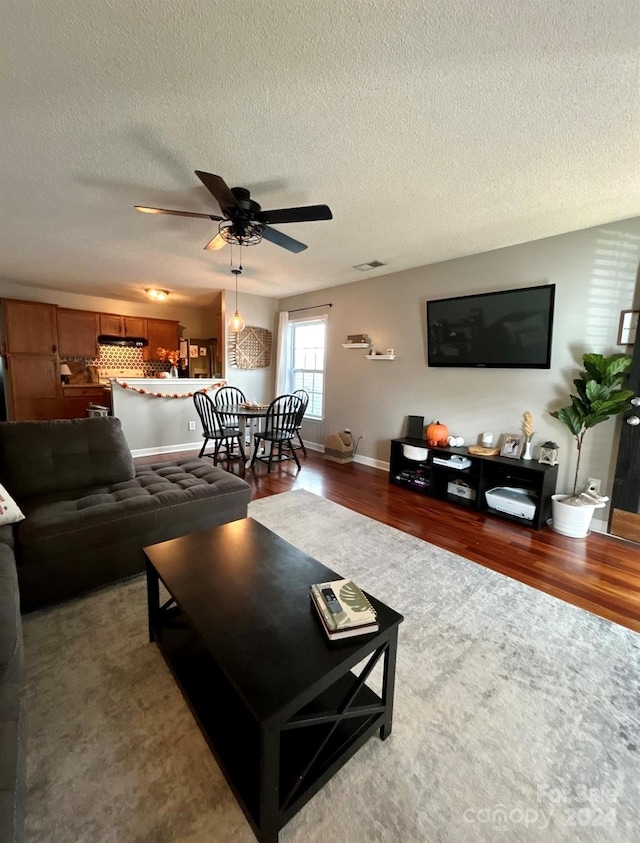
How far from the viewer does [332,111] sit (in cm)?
162

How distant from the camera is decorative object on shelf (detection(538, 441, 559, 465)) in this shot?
299 centimetres

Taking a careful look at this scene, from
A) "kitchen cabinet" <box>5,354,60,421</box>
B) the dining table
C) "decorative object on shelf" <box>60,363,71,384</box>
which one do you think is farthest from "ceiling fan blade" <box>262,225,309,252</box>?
"decorative object on shelf" <box>60,363,71,384</box>

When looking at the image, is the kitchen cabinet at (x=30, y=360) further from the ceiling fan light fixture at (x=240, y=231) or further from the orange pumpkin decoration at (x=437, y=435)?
the orange pumpkin decoration at (x=437, y=435)

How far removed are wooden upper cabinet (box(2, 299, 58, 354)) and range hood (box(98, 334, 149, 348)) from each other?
674 millimetres

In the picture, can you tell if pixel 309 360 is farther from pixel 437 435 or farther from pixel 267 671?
pixel 267 671

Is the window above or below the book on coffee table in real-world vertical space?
above

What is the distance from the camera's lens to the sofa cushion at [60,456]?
2104mm

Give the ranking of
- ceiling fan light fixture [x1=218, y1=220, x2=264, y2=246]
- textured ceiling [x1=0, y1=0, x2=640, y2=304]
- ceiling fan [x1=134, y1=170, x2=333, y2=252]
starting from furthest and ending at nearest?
ceiling fan light fixture [x1=218, y1=220, x2=264, y2=246], ceiling fan [x1=134, y1=170, x2=333, y2=252], textured ceiling [x1=0, y1=0, x2=640, y2=304]

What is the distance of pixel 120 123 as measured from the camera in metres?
1.73

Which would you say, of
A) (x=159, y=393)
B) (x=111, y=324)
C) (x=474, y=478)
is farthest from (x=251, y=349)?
(x=474, y=478)

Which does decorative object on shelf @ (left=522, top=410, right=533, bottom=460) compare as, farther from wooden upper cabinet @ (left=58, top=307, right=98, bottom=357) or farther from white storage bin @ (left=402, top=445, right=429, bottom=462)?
wooden upper cabinet @ (left=58, top=307, right=98, bottom=357)

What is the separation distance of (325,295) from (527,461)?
3.59 metres

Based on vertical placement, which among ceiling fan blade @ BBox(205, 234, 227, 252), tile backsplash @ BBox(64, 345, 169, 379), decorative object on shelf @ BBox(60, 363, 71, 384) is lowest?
decorative object on shelf @ BBox(60, 363, 71, 384)

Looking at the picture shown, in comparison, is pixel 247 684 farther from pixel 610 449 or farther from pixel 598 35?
pixel 610 449
